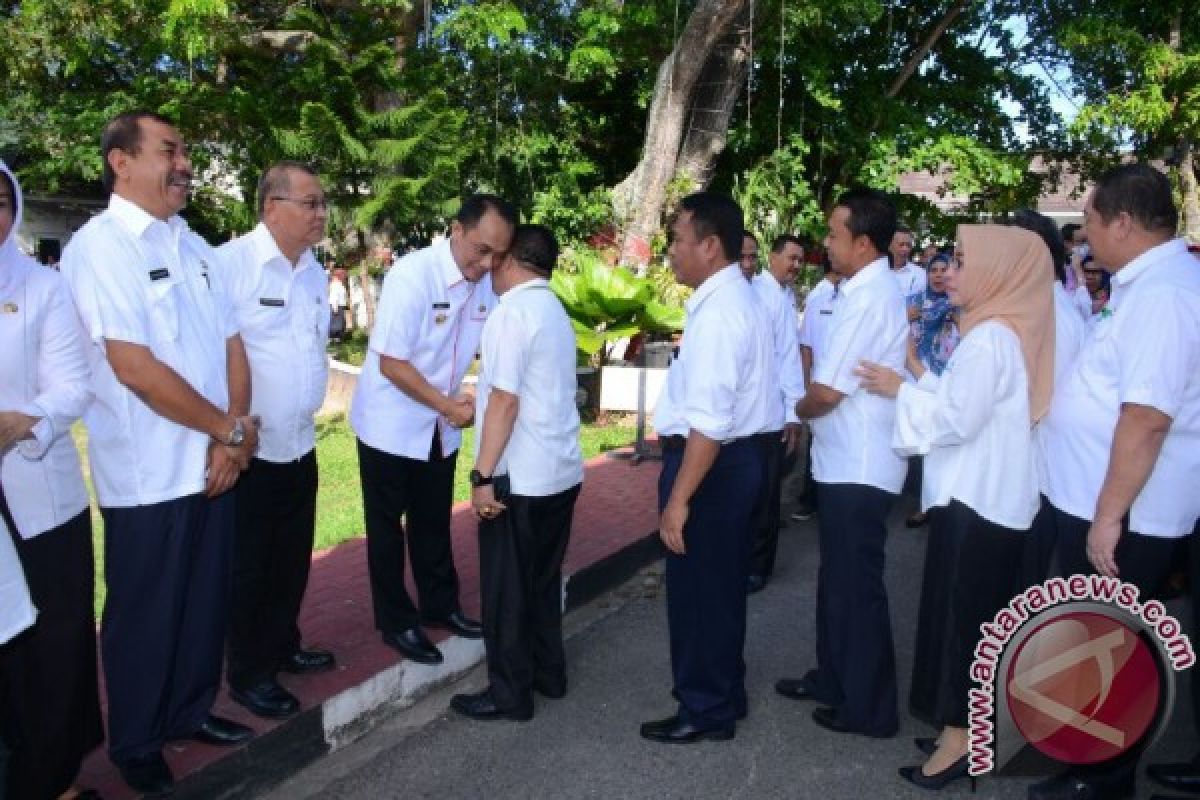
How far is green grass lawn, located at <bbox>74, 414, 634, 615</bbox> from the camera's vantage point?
6039 millimetres

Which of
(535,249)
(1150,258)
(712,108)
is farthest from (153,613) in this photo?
(712,108)

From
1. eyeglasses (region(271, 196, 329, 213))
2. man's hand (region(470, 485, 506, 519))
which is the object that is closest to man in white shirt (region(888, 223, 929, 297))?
man's hand (region(470, 485, 506, 519))

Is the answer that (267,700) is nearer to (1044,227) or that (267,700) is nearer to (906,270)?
(1044,227)

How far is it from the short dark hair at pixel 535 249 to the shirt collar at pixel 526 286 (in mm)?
37

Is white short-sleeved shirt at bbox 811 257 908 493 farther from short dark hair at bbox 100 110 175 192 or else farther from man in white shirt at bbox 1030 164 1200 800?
short dark hair at bbox 100 110 175 192

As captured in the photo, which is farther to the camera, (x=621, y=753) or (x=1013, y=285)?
(x=621, y=753)

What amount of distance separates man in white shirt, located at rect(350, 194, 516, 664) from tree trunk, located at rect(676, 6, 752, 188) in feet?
37.7

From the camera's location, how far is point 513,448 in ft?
12.4

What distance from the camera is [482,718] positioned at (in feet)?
12.8

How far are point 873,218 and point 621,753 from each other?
219 centimetres

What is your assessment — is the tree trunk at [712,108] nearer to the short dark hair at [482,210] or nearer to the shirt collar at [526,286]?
the short dark hair at [482,210]

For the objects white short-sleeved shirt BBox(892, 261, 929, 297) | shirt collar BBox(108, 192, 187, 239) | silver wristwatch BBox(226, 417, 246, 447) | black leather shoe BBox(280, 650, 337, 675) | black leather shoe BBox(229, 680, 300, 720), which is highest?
shirt collar BBox(108, 192, 187, 239)

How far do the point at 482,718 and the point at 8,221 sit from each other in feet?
7.87

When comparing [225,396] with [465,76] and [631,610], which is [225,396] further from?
[465,76]
